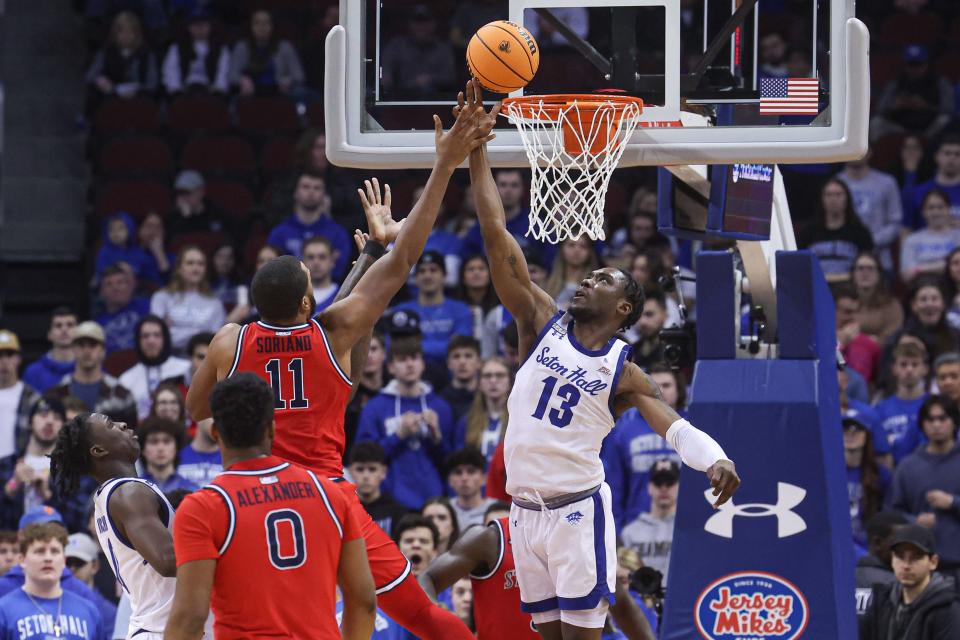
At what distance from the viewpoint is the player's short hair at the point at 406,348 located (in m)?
10.8

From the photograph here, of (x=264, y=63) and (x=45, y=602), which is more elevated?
(x=264, y=63)

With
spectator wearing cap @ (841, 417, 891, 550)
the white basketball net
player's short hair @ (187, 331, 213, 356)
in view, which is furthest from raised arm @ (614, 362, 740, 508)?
player's short hair @ (187, 331, 213, 356)

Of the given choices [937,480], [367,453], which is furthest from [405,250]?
[937,480]

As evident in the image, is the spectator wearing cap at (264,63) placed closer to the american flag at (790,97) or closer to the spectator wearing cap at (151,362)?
the spectator wearing cap at (151,362)

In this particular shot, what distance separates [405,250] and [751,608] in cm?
268

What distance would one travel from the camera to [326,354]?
20.3 ft

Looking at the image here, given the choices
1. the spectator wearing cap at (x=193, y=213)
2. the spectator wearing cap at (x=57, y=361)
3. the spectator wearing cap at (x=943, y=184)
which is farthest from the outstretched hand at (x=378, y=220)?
the spectator wearing cap at (x=193, y=213)

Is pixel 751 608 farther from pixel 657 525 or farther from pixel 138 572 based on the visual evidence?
pixel 138 572

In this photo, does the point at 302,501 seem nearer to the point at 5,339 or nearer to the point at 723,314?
the point at 723,314

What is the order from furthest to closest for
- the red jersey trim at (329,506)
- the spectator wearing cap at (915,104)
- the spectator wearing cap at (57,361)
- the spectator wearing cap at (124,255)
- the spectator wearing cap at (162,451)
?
the spectator wearing cap at (915,104), the spectator wearing cap at (124,255), the spectator wearing cap at (57,361), the spectator wearing cap at (162,451), the red jersey trim at (329,506)

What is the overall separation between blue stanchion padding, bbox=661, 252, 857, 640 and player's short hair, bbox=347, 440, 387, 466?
2.70 metres

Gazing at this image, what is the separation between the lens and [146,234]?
13656mm

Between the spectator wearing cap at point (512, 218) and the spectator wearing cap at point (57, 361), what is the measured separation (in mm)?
3138

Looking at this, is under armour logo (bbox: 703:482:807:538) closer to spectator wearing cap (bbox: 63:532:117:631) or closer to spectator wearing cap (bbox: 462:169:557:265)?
spectator wearing cap (bbox: 63:532:117:631)
